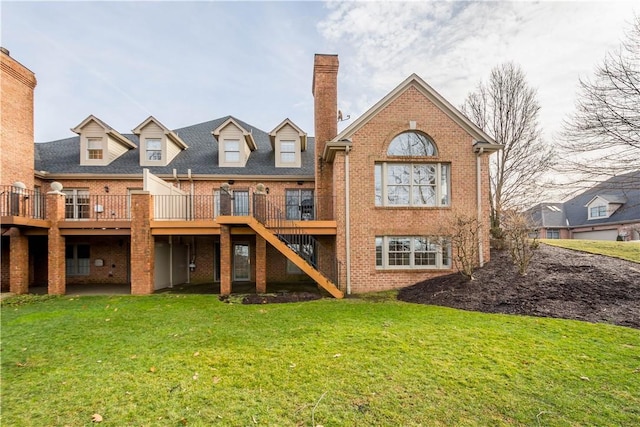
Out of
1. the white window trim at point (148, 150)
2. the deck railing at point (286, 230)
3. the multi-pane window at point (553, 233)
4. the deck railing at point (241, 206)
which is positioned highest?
the white window trim at point (148, 150)

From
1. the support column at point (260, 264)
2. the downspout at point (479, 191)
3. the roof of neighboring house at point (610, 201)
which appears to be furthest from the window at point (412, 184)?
the roof of neighboring house at point (610, 201)

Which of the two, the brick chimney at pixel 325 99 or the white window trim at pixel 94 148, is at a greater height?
the brick chimney at pixel 325 99

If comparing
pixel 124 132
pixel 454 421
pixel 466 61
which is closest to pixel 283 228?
pixel 454 421

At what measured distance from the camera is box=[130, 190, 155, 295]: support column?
35.4ft

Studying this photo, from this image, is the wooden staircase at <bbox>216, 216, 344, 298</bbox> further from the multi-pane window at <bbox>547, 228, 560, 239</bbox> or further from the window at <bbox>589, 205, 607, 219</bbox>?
the multi-pane window at <bbox>547, 228, 560, 239</bbox>

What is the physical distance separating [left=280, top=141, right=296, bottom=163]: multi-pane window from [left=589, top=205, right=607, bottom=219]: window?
31.7m

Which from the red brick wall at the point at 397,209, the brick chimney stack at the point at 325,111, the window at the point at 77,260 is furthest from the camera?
the window at the point at 77,260

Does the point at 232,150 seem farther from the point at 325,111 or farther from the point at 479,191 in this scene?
the point at 479,191

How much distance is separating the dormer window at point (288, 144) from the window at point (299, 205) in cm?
170

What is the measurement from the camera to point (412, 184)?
37.6ft

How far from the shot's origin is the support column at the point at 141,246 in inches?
425

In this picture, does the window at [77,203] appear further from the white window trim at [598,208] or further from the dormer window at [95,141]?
the white window trim at [598,208]

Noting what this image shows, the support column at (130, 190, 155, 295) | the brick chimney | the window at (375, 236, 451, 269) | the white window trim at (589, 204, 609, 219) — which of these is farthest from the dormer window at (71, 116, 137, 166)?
the white window trim at (589, 204, 609, 219)

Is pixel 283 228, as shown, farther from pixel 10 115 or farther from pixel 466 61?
pixel 10 115
